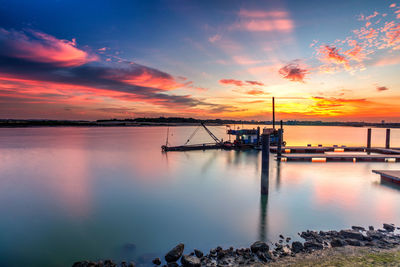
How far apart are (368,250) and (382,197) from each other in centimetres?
973

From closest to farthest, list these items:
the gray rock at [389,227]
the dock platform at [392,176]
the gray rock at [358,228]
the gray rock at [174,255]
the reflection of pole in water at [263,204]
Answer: the gray rock at [174,255] < the gray rock at [389,227] < the gray rock at [358,228] < the reflection of pole in water at [263,204] < the dock platform at [392,176]

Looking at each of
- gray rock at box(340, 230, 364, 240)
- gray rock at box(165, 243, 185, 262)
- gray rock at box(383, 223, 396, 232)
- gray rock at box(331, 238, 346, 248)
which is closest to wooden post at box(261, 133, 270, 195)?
gray rock at box(340, 230, 364, 240)

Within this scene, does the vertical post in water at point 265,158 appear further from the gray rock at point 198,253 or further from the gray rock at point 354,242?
the gray rock at point 198,253

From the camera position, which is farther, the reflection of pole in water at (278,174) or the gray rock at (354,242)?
the reflection of pole in water at (278,174)

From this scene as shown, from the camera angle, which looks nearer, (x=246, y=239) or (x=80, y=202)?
(x=246, y=239)

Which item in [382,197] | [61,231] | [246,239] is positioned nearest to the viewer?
[246,239]

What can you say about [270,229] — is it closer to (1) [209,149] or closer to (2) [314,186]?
(2) [314,186]

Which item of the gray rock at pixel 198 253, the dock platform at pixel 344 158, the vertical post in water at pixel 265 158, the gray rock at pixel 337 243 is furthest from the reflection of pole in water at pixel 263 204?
the dock platform at pixel 344 158

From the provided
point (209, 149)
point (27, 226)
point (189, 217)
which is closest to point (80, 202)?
point (27, 226)

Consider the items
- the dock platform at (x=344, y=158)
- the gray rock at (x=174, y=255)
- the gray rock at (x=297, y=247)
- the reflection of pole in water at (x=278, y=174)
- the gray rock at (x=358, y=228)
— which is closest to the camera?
the gray rock at (x=174, y=255)

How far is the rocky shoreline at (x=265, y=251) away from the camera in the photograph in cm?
716

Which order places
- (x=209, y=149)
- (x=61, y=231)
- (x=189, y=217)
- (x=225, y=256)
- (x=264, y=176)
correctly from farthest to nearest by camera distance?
(x=209, y=149), (x=264, y=176), (x=189, y=217), (x=61, y=231), (x=225, y=256)

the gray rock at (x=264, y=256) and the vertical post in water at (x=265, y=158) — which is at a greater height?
the vertical post in water at (x=265, y=158)

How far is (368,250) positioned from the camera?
7.43 m
